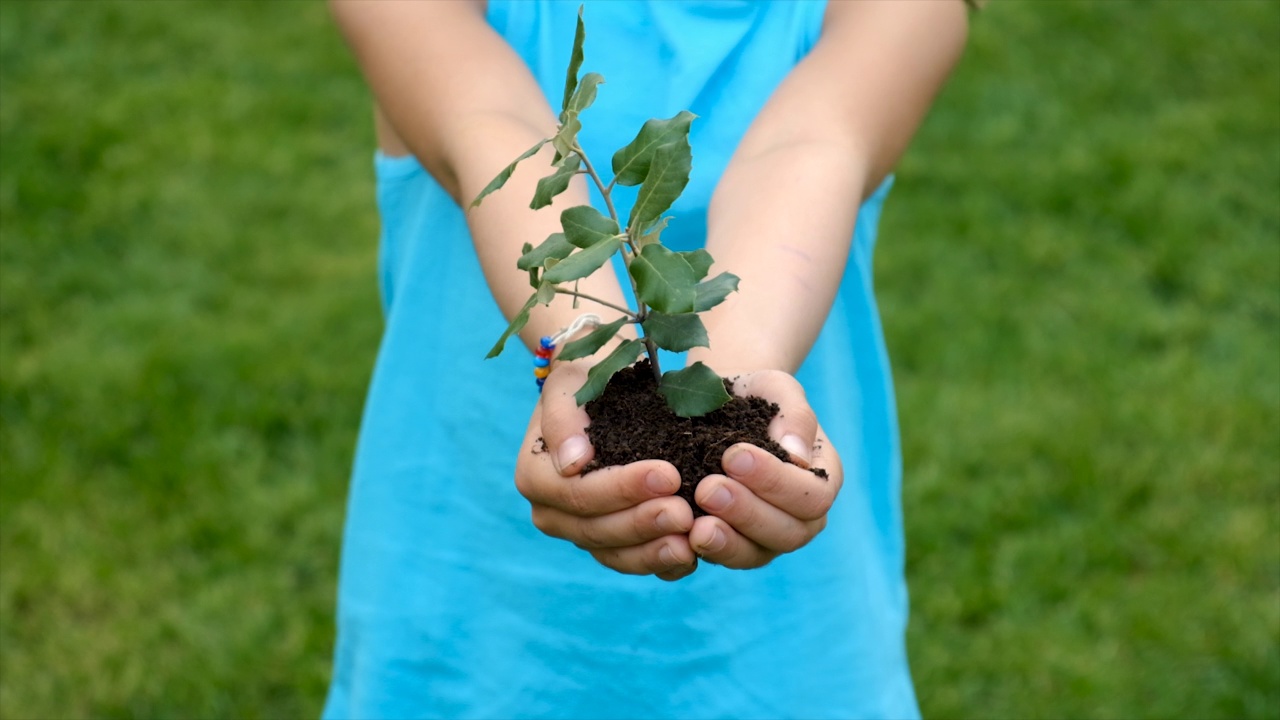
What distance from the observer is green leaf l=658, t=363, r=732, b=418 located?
54.0 inches

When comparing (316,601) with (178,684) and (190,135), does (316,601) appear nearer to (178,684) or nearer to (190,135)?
(178,684)

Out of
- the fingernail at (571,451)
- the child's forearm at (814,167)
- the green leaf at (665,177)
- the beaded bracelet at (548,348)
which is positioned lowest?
the fingernail at (571,451)

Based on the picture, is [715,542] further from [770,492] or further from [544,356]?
[544,356]

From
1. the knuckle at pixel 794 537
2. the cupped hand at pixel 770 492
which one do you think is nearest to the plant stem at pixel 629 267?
the cupped hand at pixel 770 492

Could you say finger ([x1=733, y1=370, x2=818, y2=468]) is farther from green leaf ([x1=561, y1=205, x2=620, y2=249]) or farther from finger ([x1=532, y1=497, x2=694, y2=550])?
green leaf ([x1=561, y1=205, x2=620, y2=249])

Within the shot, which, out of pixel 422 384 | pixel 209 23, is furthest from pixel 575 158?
pixel 209 23

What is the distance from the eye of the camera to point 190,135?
5500 millimetres

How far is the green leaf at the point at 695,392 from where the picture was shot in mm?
1372

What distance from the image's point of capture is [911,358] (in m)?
4.35

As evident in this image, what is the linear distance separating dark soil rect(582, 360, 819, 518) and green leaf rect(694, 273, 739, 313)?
146 mm

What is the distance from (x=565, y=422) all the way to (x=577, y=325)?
143 millimetres

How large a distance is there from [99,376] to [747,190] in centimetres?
308

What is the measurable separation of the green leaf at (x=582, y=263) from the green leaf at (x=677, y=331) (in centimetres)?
11

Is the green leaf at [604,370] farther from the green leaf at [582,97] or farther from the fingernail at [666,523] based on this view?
the green leaf at [582,97]
